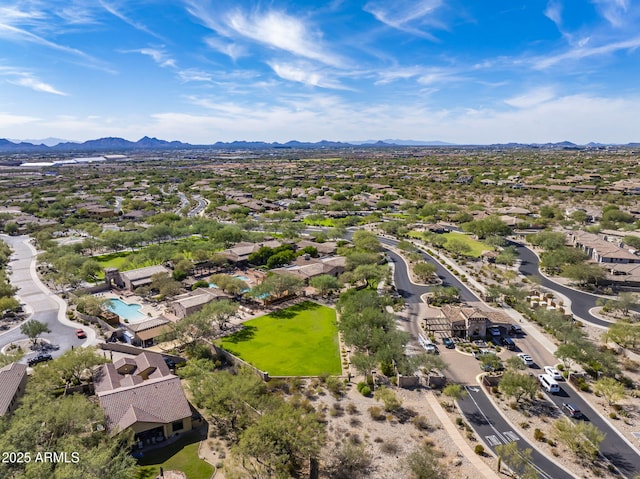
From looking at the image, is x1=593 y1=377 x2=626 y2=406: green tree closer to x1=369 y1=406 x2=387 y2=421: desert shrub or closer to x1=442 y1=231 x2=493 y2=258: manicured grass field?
x1=369 y1=406 x2=387 y2=421: desert shrub

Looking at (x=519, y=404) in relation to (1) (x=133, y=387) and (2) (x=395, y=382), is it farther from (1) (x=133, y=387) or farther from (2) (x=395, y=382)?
(1) (x=133, y=387)

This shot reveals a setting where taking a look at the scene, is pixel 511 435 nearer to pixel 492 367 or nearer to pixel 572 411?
pixel 572 411

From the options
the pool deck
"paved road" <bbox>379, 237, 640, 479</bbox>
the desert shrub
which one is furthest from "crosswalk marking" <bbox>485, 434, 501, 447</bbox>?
the pool deck

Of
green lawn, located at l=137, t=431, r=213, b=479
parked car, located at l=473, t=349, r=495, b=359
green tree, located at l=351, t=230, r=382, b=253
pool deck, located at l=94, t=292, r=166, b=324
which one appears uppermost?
green tree, located at l=351, t=230, r=382, b=253

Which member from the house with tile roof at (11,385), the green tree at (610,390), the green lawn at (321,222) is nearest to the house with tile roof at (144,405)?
the house with tile roof at (11,385)

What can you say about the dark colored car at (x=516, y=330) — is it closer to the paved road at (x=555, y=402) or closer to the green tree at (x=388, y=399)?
the paved road at (x=555, y=402)

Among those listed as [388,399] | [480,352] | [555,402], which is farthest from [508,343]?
[388,399]
